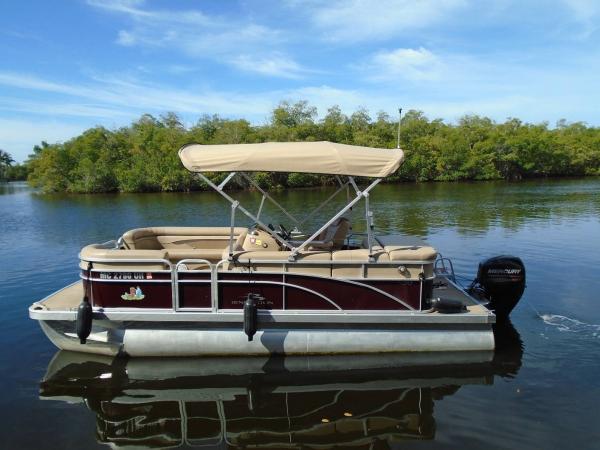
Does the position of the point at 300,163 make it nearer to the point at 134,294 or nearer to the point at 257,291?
the point at 257,291

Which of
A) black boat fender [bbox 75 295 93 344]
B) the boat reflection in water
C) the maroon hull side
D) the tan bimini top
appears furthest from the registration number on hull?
the tan bimini top

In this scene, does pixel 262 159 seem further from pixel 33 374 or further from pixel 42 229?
pixel 42 229

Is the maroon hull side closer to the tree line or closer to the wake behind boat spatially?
the wake behind boat

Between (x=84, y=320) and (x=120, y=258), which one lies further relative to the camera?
(x=120, y=258)

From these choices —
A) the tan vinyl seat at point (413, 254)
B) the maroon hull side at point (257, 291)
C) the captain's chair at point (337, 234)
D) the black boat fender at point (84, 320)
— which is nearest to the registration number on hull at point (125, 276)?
the maroon hull side at point (257, 291)

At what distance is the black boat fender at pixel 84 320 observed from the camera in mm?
6688

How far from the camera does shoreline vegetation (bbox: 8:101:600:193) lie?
55719 mm

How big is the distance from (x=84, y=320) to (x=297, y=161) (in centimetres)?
387

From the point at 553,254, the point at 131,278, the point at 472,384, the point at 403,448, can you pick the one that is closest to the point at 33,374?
the point at 131,278

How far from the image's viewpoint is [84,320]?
672 centimetres

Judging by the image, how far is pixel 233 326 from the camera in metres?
7.11

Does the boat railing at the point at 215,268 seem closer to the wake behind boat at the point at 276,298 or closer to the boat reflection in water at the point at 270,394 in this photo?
the wake behind boat at the point at 276,298

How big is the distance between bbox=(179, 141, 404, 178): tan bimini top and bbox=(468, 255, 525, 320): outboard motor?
280 centimetres

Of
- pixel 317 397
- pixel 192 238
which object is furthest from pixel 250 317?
pixel 192 238
